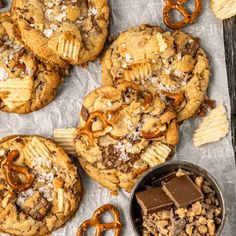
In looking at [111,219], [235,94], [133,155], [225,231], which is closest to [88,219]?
[111,219]

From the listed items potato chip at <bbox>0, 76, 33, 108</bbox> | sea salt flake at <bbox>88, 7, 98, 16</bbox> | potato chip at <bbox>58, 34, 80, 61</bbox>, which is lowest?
potato chip at <bbox>0, 76, 33, 108</bbox>

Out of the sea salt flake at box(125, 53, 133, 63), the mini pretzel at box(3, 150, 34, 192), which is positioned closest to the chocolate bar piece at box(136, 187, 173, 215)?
the mini pretzel at box(3, 150, 34, 192)

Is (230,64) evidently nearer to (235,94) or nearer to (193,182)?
(235,94)

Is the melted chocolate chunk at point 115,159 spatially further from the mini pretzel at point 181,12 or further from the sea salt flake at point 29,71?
the mini pretzel at point 181,12

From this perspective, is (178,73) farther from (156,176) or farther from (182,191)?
(182,191)

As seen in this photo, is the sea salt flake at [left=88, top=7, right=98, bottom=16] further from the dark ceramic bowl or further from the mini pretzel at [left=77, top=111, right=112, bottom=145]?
the dark ceramic bowl
